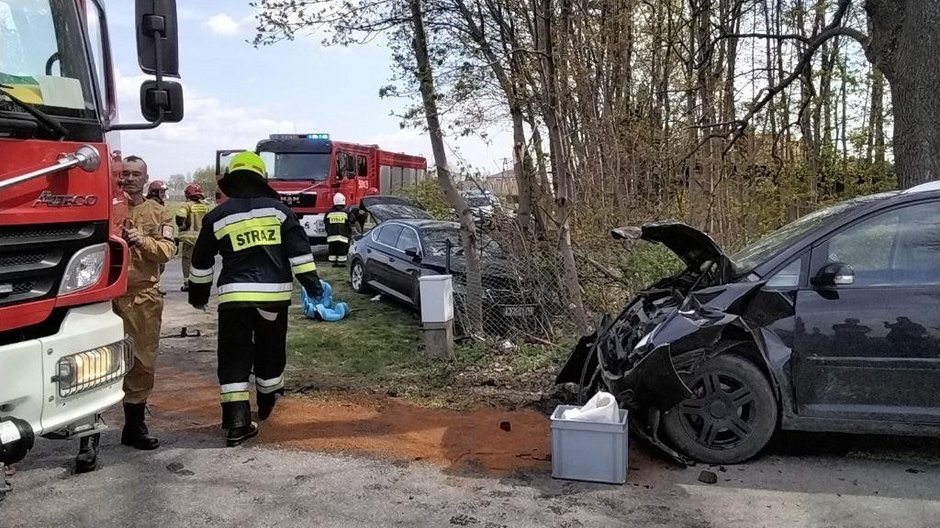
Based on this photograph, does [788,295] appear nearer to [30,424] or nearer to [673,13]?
[30,424]

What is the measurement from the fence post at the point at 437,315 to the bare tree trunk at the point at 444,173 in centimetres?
101

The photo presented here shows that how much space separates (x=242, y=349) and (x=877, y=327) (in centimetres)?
404

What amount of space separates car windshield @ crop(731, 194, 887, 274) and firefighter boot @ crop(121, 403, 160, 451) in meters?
4.08

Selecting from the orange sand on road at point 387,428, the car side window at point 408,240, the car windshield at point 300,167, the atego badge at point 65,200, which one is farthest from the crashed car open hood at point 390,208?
the atego badge at point 65,200

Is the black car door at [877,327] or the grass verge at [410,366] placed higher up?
the black car door at [877,327]

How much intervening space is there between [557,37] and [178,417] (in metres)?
6.40

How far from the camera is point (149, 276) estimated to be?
4965 millimetres

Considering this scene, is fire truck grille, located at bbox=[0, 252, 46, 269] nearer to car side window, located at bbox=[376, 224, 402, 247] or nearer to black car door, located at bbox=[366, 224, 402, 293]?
black car door, located at bbox=[366, 224, 402, 293]

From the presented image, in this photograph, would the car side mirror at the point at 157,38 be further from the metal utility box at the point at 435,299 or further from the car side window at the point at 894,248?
the car side window at the point at 894,248

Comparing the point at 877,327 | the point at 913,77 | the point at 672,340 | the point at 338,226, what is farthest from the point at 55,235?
the point at 338,226

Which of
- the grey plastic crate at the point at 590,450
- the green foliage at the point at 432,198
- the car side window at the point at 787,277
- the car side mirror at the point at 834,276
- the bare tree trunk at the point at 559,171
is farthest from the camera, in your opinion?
the green foliage at the point at 432,198

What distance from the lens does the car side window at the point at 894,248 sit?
4363 mm

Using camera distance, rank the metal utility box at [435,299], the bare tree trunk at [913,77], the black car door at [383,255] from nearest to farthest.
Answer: the bare tree trunk at [913,77]
the metal utility box at [435,299]
the black car door at [383,255]

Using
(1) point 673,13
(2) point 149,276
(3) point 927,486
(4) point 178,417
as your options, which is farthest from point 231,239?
(1) point 673,13
